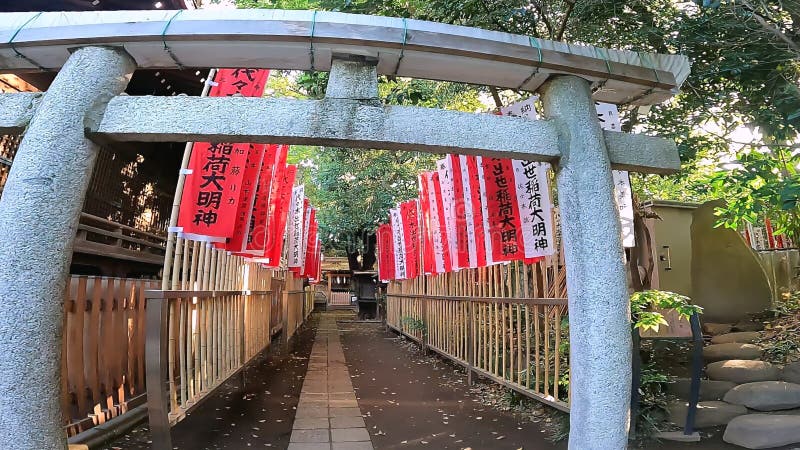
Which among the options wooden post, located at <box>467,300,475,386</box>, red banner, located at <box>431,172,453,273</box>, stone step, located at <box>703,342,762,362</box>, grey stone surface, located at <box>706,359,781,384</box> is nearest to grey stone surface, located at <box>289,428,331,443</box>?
wooden post, located at <box>467,300,475,386</box>

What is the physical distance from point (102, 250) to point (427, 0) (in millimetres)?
6734

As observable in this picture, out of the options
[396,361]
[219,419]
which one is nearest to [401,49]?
Result: [219,419]

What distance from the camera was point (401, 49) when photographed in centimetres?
366

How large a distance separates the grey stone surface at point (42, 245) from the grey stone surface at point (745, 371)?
24.7 ft

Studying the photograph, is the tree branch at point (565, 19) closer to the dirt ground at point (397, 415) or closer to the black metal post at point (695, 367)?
the black metal post at point (695, 367)

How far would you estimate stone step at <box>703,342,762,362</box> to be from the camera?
7625mm

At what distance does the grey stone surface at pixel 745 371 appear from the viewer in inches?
260

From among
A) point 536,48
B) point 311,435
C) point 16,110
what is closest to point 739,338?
point 311,435

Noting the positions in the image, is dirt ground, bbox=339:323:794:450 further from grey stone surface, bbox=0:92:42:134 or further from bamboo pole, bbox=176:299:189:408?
grey stone surface, bbox=0:92:42:134

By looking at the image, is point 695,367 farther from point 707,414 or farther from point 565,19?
point 565,19

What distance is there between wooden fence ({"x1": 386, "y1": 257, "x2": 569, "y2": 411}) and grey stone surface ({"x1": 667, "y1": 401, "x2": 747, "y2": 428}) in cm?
120

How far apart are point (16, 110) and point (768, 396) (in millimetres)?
7806

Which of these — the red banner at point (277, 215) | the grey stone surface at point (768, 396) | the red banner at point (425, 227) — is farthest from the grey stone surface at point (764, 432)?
the red banner at point (425, 227)

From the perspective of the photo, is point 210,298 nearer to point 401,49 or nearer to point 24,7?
point 401,49
